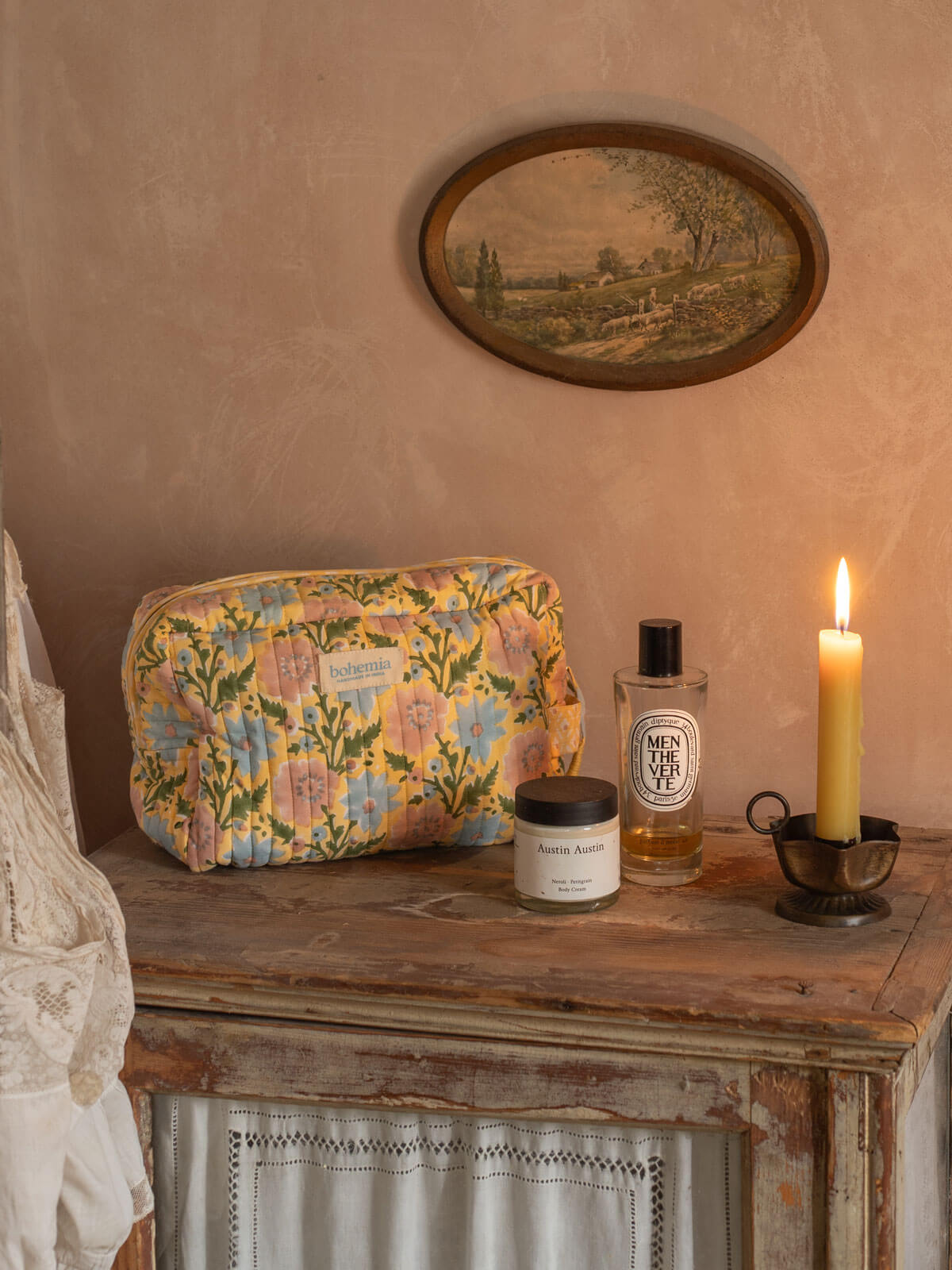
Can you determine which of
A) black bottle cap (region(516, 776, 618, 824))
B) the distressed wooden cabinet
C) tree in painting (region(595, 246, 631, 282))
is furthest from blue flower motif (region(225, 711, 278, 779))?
tree in painting (region(595, 246, 631, 282))

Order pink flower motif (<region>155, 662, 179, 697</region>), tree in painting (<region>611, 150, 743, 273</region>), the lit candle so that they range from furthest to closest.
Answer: tree in painting (<region>611, 150, 743, 273</region>) → pink flower motif (<region>155, 662, 179, 697</region>) → the lit candle

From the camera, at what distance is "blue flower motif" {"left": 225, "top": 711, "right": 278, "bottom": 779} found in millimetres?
992

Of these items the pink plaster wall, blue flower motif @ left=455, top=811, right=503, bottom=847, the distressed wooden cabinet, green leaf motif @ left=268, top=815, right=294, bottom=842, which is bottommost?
the distressed wooden cabinet

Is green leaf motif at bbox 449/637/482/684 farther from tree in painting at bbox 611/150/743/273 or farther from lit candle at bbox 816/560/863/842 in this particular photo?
tree in painting at bbox 611/150/743/273

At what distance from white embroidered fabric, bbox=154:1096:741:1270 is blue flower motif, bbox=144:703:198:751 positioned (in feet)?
0.94

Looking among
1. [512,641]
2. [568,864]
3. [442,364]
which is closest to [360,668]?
[512,641]

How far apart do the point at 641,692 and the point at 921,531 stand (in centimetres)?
33

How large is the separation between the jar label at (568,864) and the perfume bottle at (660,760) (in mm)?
70

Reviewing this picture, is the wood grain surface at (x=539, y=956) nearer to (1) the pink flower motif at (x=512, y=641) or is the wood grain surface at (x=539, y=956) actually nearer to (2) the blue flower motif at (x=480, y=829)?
(2) the blue flower motif at (x=480, y=829)

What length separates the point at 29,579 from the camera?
4.29 feet

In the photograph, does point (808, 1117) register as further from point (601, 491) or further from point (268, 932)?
point (601, 491)

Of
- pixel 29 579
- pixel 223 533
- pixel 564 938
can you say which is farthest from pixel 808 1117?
pixel 29 579

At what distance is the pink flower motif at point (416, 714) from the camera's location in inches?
40.1

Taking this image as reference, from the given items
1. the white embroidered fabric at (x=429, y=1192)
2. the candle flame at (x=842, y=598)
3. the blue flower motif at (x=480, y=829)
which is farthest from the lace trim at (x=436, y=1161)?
the candle flame at (x=842, y=598)
